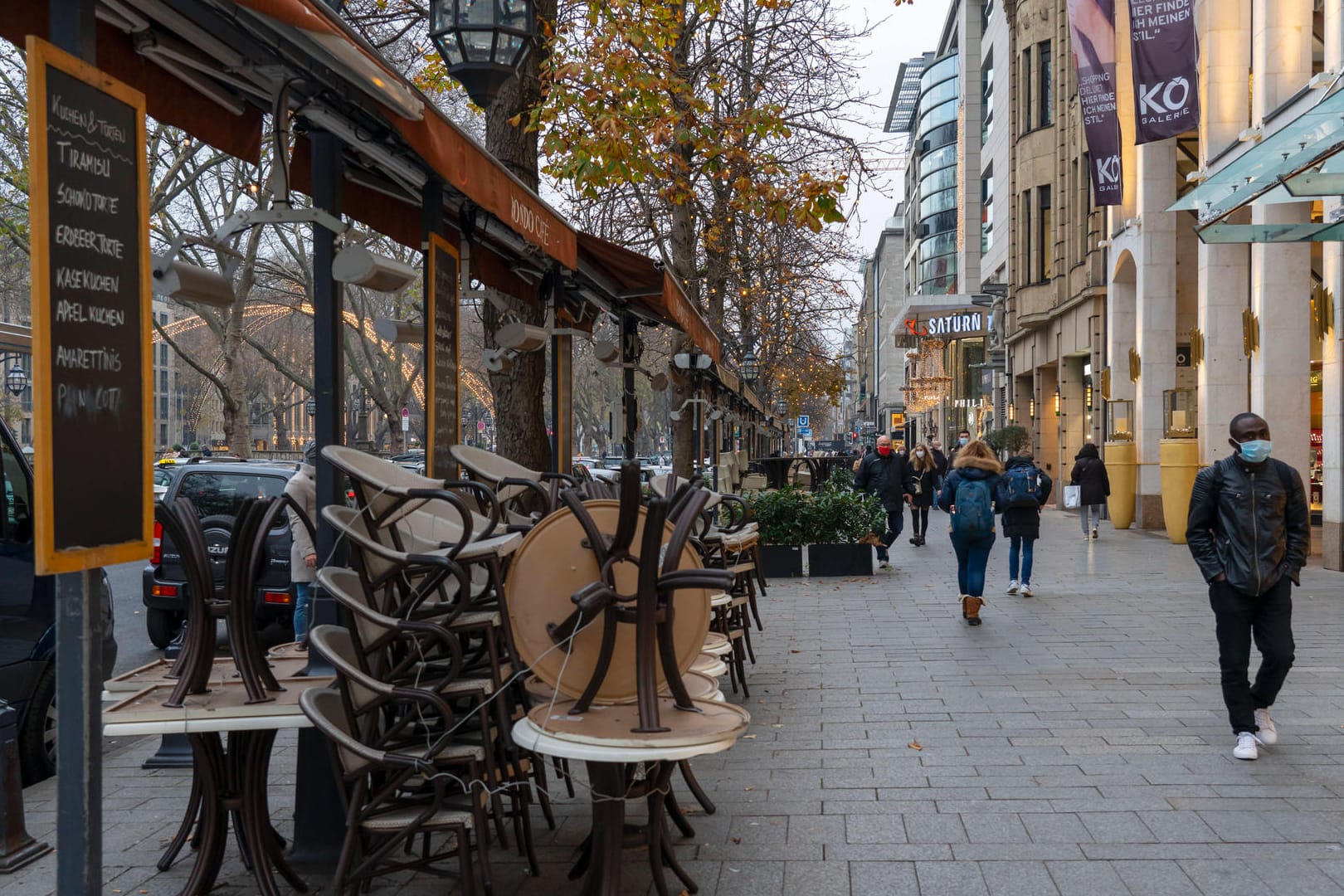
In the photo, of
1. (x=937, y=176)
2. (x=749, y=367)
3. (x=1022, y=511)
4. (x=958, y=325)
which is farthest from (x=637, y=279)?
(x=937, y=176)

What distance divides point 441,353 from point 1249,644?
4.45 metres

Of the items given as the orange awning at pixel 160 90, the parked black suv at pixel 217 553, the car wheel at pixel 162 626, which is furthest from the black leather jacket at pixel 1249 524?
the car wheel at pixel 162 626

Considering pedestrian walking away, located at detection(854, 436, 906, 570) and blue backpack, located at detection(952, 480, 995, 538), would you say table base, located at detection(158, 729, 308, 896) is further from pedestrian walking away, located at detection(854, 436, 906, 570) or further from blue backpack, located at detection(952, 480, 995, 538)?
pedestrian walking away, located at detection(854, 436, 906, 570)

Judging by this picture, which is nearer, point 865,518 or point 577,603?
point 577,603

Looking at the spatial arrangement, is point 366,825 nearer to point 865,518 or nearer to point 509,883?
point 509,883

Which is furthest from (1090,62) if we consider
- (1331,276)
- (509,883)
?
(509,883)

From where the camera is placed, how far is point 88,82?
3.21 m

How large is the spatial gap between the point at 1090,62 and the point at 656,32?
15.1m

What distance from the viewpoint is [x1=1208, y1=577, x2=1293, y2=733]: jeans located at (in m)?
6.48

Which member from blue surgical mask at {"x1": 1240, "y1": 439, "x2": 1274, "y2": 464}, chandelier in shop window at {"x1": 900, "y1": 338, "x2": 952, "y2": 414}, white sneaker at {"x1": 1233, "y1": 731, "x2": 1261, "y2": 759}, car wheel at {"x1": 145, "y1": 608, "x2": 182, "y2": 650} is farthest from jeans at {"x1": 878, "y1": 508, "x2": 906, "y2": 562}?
chandelier in shop window at {"x1": 900, "y1": 338, "x2": 952, "y2": 414}

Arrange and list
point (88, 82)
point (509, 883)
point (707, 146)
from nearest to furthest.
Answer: point (88, 82)
point (509, 883)
point (707, 146)

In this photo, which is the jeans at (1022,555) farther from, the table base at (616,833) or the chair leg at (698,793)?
the table base at (616,833)

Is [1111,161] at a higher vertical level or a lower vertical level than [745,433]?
higher

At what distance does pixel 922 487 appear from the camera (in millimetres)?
21438
